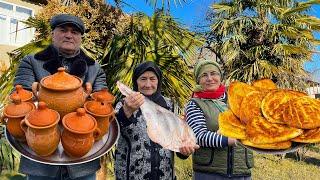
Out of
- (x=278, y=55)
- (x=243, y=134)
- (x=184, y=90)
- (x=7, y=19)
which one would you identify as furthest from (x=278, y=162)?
(x=243, y=134)

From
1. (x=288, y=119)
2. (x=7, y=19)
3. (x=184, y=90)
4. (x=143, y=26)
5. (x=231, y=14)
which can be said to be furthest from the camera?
(x=7, y=19)

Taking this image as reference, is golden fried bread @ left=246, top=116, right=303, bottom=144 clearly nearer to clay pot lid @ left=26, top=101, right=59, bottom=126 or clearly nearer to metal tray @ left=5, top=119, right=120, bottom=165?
metal tray @ left=5, top=119, right=120, bottom=165

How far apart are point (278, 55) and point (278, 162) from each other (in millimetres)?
2742

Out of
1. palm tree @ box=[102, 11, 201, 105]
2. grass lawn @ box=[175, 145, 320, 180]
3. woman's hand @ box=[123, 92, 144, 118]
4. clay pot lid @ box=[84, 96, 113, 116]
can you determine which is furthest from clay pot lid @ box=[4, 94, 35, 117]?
grass lawn @ box=[175, 145, 320, 180]

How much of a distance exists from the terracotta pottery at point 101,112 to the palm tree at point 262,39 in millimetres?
7236

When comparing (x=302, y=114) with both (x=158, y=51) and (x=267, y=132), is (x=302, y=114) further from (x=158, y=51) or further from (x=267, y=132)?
(x=158, y=51)

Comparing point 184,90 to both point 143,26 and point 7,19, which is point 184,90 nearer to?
point 143,26

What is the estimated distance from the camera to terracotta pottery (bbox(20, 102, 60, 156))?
4.92 ft

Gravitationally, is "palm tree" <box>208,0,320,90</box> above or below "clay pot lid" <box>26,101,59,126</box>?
above

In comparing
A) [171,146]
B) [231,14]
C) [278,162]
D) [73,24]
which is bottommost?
[278,162]

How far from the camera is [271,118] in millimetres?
1749

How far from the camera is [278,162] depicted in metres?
10.1

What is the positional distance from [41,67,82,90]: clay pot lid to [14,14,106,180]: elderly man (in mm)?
267

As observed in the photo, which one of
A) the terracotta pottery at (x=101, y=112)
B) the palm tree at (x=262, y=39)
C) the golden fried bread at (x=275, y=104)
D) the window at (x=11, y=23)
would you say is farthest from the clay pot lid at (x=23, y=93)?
the window at (x=11, y=23)
